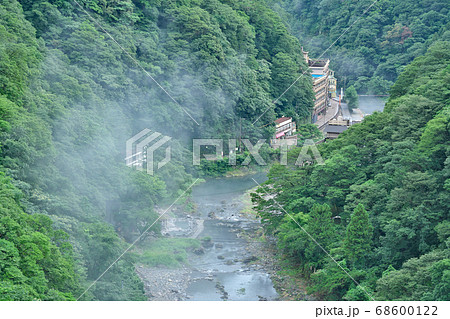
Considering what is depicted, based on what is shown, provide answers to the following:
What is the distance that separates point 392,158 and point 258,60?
2557 centimetres

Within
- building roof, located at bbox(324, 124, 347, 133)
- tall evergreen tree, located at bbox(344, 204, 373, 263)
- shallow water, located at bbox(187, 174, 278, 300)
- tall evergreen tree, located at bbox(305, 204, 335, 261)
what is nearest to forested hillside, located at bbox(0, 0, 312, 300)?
shallow water, located at bbox(187, 174, 278, 300)

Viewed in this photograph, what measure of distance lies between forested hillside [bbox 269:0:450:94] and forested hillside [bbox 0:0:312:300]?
1195cm

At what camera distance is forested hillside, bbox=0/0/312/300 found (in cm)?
2242

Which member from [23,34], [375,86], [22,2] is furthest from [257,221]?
[375,86]

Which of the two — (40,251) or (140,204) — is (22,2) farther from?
(40,251)

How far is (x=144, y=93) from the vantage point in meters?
40.8

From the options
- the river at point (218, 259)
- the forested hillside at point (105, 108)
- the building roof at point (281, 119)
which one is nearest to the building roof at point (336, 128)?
the forested hillside at point (105, 108)

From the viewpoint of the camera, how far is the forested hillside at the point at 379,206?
74.3 feet

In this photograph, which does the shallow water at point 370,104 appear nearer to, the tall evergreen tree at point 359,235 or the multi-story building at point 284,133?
the multi-story building at point 284,133

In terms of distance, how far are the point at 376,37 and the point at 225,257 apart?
43773 millimetres

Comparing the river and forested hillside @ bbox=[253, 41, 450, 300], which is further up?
forested hillside @ bbox=[253, 41, 450, 300]

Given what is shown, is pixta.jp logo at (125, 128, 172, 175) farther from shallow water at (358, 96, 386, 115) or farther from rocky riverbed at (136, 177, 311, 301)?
shallow water at (358, 96, 386, 115)

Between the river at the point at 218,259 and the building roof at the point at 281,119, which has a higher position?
the building roof at the point at 281,119

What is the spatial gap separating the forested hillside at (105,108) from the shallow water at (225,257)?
2.06 metres
